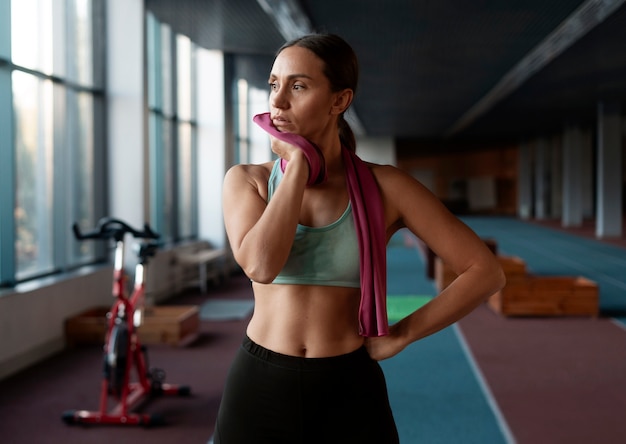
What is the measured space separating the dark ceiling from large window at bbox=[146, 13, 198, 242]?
388mm

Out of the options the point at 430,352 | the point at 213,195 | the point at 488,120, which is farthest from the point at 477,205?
the point at 430,352

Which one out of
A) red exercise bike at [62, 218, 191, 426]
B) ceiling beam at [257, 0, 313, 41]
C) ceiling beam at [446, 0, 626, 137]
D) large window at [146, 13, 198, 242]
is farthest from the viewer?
large window at [146, 13, 198, 242]

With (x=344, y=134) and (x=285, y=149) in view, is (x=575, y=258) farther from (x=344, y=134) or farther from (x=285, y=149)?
(x=285, y=149)

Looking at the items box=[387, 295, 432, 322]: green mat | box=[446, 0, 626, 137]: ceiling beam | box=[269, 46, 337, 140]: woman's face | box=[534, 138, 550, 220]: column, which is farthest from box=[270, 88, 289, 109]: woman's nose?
box=[534, 138, 550, 220]: column

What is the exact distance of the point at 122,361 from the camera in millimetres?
3844

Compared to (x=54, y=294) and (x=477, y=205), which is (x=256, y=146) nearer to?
(x=54, y=294)

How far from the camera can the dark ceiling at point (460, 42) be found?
761 cm

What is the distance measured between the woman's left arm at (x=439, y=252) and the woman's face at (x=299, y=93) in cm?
20

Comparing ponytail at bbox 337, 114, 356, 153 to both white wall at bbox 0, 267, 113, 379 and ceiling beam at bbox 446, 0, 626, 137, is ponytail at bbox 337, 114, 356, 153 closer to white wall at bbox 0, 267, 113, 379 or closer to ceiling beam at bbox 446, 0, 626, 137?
white wall at bbox 0, 267, 113, 379

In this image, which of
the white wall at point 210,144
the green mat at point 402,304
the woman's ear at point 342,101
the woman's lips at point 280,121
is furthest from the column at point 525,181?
the woman's lips at point 280,121

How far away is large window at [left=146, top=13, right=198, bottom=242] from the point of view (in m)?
8.87

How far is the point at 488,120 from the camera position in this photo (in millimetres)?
20094

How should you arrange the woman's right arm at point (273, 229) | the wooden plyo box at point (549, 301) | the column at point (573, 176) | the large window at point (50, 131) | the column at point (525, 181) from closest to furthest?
1. the woman's right arm at point (273, 229)
2. the large window at point (50, 131)
3. the wooden plyo box at point (549, 301)
4. the column at point (573, 176)
5. the column at point (525, 181)

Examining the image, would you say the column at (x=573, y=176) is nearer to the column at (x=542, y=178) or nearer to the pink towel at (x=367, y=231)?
the column at (x=542, y=178)
